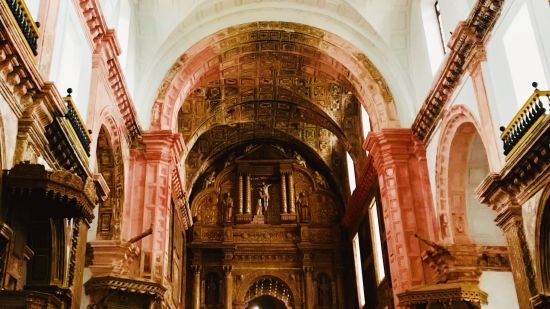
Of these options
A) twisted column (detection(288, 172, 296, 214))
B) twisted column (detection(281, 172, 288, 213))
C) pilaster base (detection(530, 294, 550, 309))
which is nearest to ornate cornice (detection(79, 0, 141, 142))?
pilaster base (detection(530, 294, 550, 309))

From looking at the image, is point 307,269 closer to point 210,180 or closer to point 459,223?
point 210,180

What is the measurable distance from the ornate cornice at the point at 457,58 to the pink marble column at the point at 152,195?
5289 millimetres

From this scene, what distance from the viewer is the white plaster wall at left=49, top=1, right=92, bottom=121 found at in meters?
8.41

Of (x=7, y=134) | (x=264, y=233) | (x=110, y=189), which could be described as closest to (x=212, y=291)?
(x=264, y=233)

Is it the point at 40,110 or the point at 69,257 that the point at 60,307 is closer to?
the point at 69,257

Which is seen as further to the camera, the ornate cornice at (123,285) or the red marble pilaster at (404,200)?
the red marble pilaster at (404,200)

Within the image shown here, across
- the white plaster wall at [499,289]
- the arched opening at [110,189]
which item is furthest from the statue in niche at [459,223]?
the arched opening at [110,189]

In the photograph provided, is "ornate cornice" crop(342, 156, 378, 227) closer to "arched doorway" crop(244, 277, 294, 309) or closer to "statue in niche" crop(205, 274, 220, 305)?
"arched doorway" crop(244, 277, 294, 309)

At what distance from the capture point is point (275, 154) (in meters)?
21.1

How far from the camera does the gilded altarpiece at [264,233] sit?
62.9 ft

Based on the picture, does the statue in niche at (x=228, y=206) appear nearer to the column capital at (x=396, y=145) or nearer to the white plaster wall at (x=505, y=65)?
the column capital at (x=396, y=145)

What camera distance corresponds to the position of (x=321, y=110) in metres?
18.3

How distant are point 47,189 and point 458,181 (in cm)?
830

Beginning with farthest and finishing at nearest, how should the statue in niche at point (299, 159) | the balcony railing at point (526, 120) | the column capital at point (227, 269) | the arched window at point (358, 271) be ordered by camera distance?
the statue in niche at point (299, 159)
the column capital at point (227, 269)
the arched window at point (358, 271)
the balcony railing at point (526, 120)
